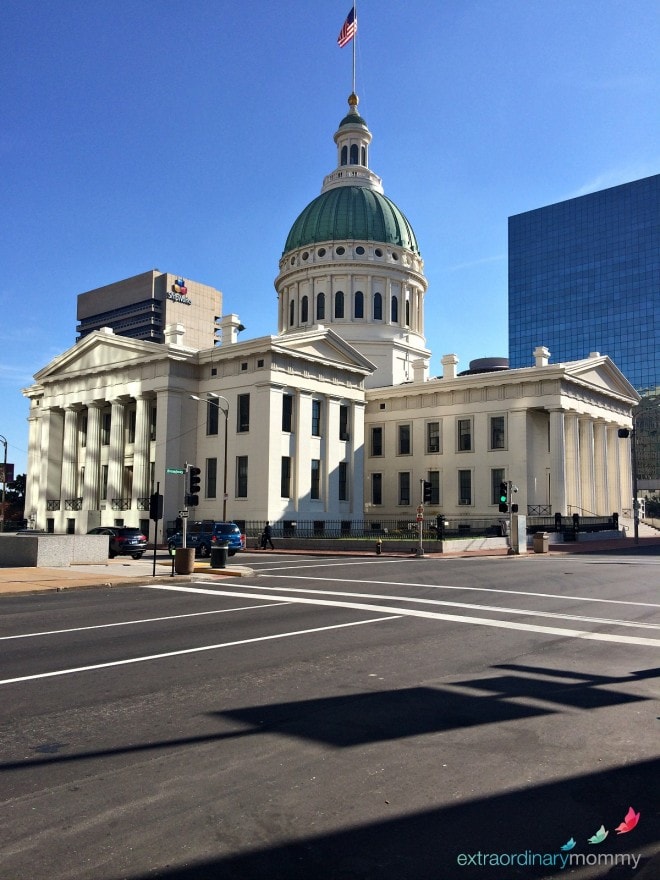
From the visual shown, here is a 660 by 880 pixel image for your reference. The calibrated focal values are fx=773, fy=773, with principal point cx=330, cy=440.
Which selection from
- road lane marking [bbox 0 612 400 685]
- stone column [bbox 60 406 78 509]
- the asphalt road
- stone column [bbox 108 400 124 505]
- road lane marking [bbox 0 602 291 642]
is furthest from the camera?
stone column [bbox 60 406 78 509]

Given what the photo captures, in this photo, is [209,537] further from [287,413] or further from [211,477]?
[287,413]

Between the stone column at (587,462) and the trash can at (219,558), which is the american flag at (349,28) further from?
the trash can at (219,558)

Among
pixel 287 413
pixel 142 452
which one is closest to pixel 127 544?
pixel 287 413

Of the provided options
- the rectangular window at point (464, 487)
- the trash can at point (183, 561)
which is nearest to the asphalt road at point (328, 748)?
the trash can at point (183, 561)

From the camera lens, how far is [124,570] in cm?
2758

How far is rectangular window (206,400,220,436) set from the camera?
5588 centimetres

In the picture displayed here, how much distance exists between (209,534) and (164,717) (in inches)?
1249

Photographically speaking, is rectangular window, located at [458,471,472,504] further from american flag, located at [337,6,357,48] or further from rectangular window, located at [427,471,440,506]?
american flag, located at [337,6,357,48]

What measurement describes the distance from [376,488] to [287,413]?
17.6 meters

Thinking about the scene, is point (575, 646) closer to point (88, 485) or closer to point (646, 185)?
point (88, 485)

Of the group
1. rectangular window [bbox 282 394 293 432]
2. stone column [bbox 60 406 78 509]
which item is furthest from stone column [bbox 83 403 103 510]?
rectangular window [bbox 282 394 293 432]

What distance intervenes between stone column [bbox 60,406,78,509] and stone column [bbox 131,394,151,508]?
9910mm

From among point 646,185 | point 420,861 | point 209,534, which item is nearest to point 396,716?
point 420,861

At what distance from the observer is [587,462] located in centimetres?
6562
